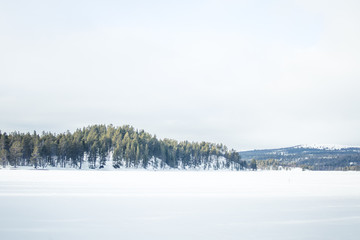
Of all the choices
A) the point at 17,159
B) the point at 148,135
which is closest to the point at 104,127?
the point at 148,135

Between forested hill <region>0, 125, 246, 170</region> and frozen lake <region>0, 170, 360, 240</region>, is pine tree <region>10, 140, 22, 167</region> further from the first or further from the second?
frozen lake <region>0, 170, 360, 240</region>

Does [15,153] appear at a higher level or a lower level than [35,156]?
higher

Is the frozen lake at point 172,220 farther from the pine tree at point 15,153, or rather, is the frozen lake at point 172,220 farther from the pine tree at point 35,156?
the pine tree at point 15,153

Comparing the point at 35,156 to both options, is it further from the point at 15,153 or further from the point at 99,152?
the point at 99,152

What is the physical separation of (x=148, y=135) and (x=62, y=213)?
123271 mm

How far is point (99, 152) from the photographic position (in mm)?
103375

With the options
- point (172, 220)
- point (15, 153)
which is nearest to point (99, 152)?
point (15, 153)

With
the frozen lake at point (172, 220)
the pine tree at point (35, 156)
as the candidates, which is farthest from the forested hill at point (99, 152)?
the frozen lake at point (172, 220)

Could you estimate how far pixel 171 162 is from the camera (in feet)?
424

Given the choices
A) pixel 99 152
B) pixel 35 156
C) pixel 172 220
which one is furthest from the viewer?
pixel 99 152

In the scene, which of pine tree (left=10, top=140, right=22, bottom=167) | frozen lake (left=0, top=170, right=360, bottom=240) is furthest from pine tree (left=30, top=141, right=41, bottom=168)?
frozen lake (left=0, top=170, right=360, bottom=240)

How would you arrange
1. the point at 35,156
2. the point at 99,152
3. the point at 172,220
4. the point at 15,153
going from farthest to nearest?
the point at 99,152, the point at 35,156, the point at 15,153, the point at 172,220

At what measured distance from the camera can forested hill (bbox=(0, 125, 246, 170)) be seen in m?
87.1

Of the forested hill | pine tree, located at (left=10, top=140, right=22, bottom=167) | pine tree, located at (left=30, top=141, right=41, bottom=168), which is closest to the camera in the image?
pine tree, located at (left=10, top=140, right=22, bottom=167)
